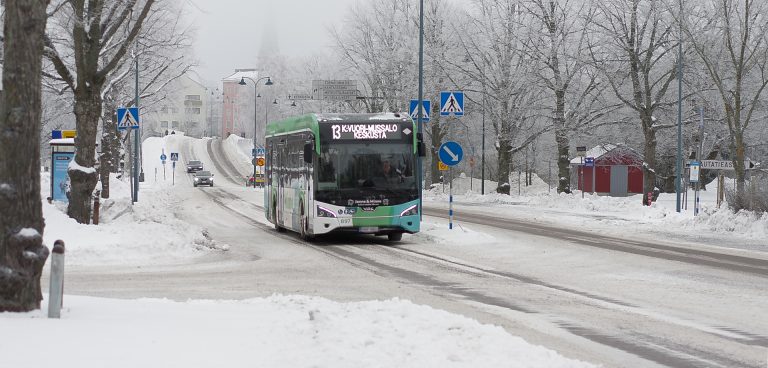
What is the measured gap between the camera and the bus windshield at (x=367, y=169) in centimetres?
2012

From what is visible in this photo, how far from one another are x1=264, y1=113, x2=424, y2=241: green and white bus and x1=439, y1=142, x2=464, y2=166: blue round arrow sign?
1.46 meters

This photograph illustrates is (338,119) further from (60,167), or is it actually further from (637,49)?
(637,49)

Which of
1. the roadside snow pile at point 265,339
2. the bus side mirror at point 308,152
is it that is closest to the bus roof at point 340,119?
the bus side mirror at point 308,152

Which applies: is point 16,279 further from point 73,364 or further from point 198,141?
point 198,141

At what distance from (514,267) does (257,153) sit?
6085 cm

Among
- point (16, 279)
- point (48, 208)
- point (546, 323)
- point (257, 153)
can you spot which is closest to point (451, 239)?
point (48, 208)

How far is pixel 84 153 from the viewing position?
19.1 m

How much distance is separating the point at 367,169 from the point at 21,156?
12812mm

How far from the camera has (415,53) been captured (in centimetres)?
5694

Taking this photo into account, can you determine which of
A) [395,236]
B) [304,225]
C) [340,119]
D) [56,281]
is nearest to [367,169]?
[340,119]

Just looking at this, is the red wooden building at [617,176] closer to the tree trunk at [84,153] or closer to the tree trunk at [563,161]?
the tree trunk at [563,161]

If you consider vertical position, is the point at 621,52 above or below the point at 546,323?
above

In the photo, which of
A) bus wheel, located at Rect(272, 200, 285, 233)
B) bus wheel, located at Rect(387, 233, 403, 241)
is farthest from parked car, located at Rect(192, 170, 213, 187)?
bus wheel, located at Rect(387, 233, 403, 241)

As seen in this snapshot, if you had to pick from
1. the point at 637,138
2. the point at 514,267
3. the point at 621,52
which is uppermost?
the point at 621,52
